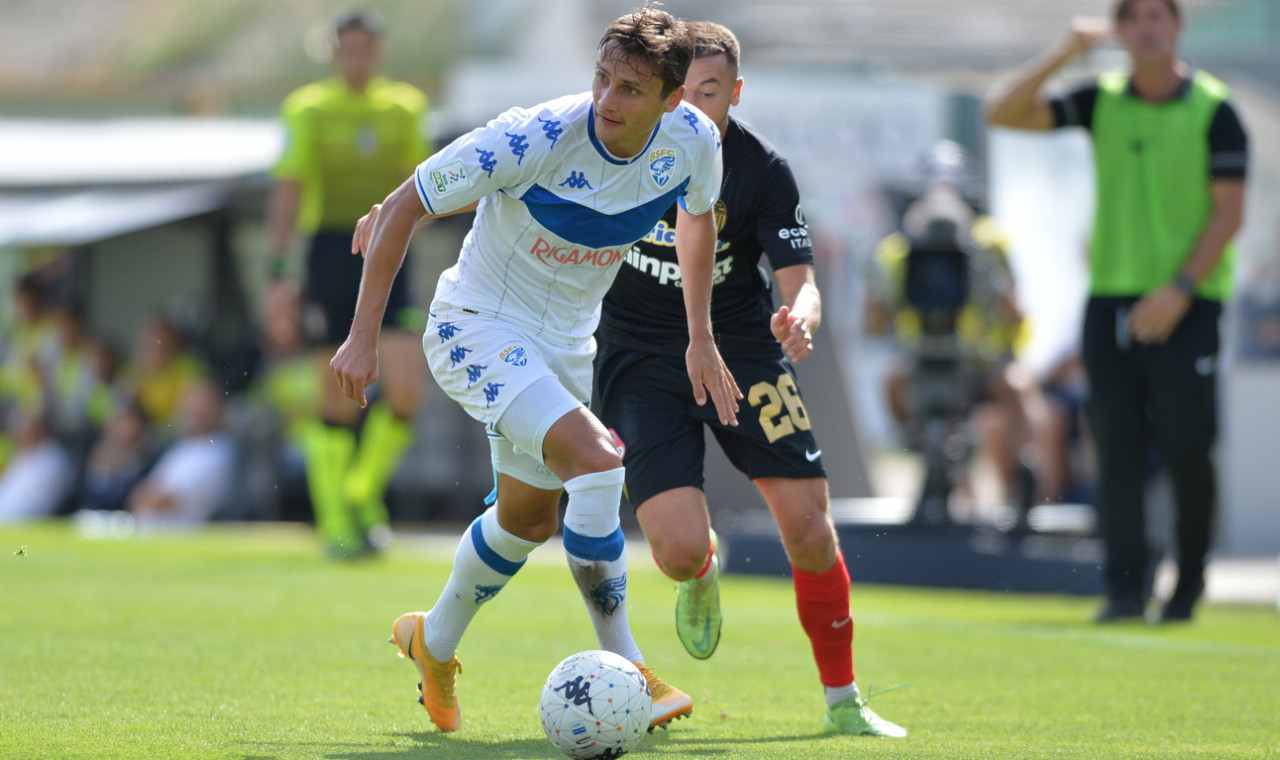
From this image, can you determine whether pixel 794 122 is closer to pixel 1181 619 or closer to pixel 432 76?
pixel 1181 619

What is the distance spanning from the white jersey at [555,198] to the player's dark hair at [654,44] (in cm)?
25

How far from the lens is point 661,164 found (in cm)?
585

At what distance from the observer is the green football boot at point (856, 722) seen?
6.05m

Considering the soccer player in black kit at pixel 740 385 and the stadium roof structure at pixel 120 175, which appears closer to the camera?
the soccer player in black kit at pixel 740 385

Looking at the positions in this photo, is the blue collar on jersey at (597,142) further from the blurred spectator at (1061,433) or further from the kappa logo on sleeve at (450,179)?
the blurred spectator at (1061,433)

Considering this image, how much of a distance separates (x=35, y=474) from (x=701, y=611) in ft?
39.4

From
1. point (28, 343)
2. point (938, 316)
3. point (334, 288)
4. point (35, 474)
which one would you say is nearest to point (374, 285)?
point (334, 288)

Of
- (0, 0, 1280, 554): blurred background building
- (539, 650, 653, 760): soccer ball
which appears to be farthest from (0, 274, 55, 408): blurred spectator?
(539, 650, 653, 760): soccer ball

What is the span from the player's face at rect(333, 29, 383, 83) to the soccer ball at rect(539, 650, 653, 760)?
23.8ft

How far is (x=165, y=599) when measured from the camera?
32.1 ft

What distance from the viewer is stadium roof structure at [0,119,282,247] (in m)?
17.5

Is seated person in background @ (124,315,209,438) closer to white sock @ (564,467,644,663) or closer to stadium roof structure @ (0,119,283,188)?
stadium roof structure @ (0,119,283,188)

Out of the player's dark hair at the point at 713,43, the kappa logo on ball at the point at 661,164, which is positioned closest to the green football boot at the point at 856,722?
the kappa logo on ball at the point at 661,164

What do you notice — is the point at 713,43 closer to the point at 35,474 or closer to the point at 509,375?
the point at 509,375
